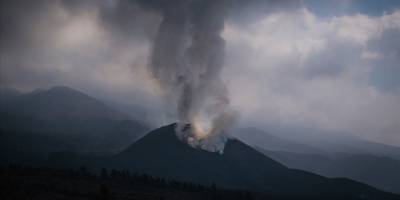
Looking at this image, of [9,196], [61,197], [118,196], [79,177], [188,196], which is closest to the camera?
[9,196]

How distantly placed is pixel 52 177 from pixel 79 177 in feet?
41.4

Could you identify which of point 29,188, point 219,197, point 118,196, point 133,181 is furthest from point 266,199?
point 29,188

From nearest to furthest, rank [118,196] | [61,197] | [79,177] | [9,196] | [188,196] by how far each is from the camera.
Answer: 1. [9,196]
2. [61,197]
3. [118,196]
4. [188,196]
5. [79,177]

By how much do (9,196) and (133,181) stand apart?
70.3 meters

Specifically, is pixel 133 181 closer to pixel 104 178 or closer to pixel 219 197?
pixel 104 178

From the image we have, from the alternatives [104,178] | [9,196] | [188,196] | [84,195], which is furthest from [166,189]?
[9,196]

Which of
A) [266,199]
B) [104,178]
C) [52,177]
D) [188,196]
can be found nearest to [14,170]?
[52,177]

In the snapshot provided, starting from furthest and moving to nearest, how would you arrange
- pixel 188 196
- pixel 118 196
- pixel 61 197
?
pixel 188 196 < pixel 118 196 < pixel 61 197

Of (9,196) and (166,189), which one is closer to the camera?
(9,196)

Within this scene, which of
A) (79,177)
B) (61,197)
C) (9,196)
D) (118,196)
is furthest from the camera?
(79,177)

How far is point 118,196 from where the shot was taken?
6156 inches

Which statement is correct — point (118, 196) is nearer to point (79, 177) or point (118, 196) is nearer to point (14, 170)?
point (79, 177)

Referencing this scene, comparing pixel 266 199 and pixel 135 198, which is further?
pixel 266 199

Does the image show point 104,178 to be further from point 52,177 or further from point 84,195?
point 84,195
